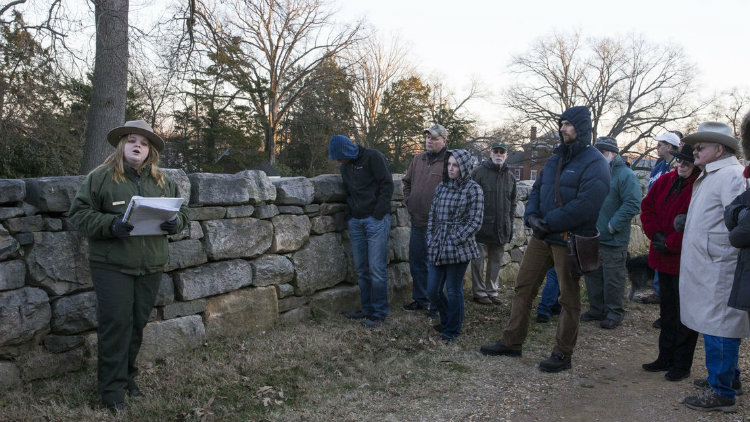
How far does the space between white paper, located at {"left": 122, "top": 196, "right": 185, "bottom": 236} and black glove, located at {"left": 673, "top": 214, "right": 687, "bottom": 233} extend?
362 cm

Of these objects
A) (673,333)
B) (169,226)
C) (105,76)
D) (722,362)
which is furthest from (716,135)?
(105,76)

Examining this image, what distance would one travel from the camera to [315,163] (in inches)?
1158

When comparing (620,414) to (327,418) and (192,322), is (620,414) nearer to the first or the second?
(327,418)

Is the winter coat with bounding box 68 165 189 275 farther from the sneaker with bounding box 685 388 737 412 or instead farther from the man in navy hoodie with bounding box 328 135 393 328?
the sneaker with bounding box 685 388 737 412

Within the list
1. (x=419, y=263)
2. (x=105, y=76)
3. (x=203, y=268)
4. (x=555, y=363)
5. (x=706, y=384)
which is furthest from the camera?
(x=105, y=76)

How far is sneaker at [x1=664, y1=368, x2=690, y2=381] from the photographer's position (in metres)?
4.07

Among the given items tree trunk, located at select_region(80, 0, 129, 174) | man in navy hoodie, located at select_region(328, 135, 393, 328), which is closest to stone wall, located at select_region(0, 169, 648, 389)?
man in navy hoodie, located at select_region(328, 135, 393, 328)

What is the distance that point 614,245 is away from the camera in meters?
5.90

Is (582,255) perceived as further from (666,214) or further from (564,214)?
(666,214)

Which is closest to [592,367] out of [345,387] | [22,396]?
[345,387]

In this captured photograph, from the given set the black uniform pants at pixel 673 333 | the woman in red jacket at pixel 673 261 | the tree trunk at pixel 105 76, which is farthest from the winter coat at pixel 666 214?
the tree trunk at pixel 105 76

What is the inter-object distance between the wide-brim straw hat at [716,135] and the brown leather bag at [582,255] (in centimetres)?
99

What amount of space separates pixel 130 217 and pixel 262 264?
186 cm

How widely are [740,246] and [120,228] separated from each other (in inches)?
144
